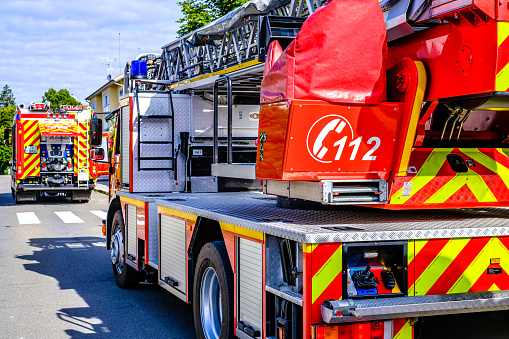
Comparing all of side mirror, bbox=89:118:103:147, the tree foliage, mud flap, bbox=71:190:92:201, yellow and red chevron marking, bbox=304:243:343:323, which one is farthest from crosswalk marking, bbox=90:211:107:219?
yellow and red chevron marking, bbox=304:243:343:323

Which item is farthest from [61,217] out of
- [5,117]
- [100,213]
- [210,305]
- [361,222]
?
[5,117]

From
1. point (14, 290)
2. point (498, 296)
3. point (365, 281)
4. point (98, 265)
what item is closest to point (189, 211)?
point (365, 281)

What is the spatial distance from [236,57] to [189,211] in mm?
3309

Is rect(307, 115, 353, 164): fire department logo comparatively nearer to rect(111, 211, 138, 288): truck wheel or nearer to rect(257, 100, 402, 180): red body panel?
rect(257, 100, 402, 180): red body panel

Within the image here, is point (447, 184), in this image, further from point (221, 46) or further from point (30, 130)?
point (30, 130)

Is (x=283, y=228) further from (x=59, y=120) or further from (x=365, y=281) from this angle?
(x=59, y=120)

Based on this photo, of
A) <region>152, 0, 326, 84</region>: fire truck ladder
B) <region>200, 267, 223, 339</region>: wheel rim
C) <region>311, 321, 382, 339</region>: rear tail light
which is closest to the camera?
<region>311, 321, 382, 339</region>: rear tail light

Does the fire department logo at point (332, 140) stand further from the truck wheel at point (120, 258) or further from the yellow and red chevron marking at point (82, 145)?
the yellow and red chevron marking at point (82, 145)

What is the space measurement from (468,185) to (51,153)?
20.1 metres

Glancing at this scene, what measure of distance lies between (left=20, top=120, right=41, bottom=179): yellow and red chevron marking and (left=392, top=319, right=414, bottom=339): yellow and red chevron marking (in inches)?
800

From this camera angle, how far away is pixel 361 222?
4.36 m

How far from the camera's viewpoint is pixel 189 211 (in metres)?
5.77

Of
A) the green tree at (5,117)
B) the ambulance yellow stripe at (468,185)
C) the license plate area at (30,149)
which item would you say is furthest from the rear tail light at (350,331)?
the green tree at (5,117)

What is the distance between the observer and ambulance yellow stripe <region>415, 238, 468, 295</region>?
3.86 meters
